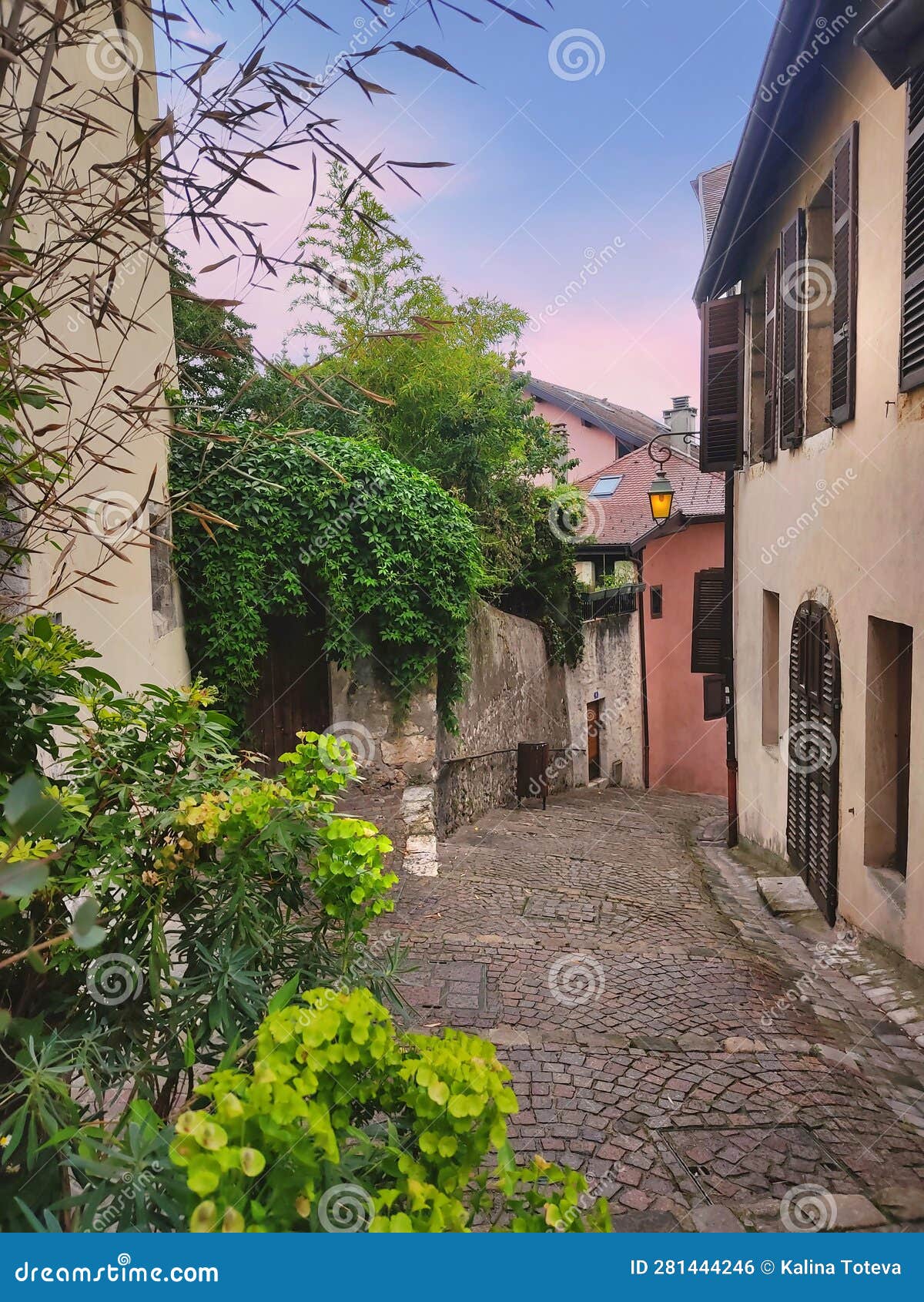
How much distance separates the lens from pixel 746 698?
9.48 metres

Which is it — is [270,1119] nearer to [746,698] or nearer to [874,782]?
[874,782]

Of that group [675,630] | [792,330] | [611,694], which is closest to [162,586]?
[792,330]

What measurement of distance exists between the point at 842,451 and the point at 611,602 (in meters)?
11.8

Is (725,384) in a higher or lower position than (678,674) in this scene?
higher

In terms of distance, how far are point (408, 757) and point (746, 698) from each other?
381cm

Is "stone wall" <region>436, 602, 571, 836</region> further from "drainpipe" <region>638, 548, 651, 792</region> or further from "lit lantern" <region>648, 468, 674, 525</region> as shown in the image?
"drainpipe" <region>638, 548, 651, 792</region>

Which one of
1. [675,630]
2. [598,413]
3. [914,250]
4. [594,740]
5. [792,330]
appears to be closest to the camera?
[914,250]

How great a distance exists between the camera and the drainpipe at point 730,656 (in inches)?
394

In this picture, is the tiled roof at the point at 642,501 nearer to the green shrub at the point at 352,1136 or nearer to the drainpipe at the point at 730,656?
the drainpipe at the point at 730,656

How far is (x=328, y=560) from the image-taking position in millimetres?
7930

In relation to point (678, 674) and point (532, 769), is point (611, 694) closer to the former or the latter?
point (678, 674)

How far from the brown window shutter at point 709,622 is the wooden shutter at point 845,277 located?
4.94m

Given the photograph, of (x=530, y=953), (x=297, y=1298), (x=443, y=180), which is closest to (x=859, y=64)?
(x=443, y=180)

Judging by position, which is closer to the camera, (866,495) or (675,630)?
(866,495)
